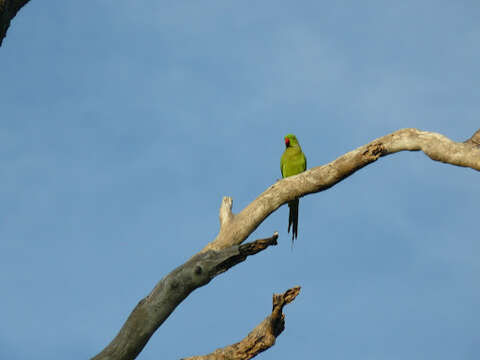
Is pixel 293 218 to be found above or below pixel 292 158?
below

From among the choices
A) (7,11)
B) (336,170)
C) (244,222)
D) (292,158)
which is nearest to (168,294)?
(244,222)

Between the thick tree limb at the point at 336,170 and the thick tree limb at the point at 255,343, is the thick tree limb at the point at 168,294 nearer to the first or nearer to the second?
the thick tree limb at the point at 336,170

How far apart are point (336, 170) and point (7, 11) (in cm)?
383

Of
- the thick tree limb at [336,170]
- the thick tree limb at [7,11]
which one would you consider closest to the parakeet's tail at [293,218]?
the thick tree limb at [336,170]

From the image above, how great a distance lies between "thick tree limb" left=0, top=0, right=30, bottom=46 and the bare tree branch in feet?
9.76

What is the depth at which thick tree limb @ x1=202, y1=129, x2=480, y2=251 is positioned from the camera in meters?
5.94

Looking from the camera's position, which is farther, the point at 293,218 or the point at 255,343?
the point at 293,218

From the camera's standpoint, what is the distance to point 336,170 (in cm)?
635

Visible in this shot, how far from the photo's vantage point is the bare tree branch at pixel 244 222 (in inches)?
209

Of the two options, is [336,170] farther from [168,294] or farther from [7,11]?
[7,11]

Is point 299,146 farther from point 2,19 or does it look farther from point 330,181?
point 2,19

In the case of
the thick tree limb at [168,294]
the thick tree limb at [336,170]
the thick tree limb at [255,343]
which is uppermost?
the thick tree limb at [336,170]

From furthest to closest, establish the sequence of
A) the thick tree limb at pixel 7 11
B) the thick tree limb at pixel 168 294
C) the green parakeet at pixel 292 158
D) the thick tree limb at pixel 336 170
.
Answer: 1. the green parakeet at pixel 292 158
2. the thick tree limb at pixel 336 170
3. the thick tree limb at pixel 7 11
4. the thick tree limb at pixel 168 294

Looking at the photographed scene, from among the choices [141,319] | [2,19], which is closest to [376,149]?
[141,319]
